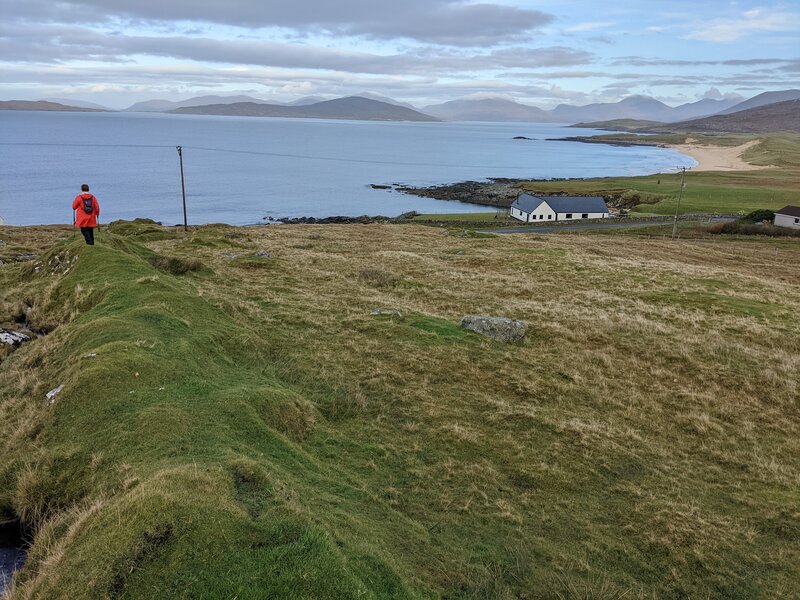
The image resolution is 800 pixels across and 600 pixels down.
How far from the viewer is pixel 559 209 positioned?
96.4 metres

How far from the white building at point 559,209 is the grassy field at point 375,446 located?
7166cm

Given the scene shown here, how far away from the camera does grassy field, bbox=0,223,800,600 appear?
698 cm

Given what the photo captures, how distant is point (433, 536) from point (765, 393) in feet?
50.7

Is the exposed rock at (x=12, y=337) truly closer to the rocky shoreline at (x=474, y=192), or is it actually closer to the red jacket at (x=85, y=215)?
the red jacket at (x=85, y=215)

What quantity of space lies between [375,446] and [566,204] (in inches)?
3694

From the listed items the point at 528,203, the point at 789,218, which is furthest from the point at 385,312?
the point at 528,203

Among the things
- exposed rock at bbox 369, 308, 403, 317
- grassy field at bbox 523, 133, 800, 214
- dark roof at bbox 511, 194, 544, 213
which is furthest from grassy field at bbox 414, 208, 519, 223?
exposed rock at bbox 369, 308, 403, 317

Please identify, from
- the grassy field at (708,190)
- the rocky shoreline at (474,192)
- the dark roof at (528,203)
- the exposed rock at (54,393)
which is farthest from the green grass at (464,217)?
the exposed rock at (54,393)

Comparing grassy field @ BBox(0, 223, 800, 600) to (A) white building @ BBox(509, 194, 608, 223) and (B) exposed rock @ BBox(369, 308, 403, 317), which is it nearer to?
(B) exposed rock @ BBox(369, 308, 403, 317)

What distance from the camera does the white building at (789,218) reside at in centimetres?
7456

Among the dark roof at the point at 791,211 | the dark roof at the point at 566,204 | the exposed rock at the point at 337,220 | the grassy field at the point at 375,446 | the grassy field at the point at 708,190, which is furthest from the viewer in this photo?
the grassy field at the point at 708,190

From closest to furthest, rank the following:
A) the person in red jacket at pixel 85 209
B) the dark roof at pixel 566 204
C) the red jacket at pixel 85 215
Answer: the person in red jacket at pixel 85 209 → the red jacket at pixel 85 215 → the dark roof at pixel 566 204

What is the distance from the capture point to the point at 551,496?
11.6 m

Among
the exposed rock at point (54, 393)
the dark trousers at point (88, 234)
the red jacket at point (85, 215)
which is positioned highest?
the red jacket at point (85, 215)
